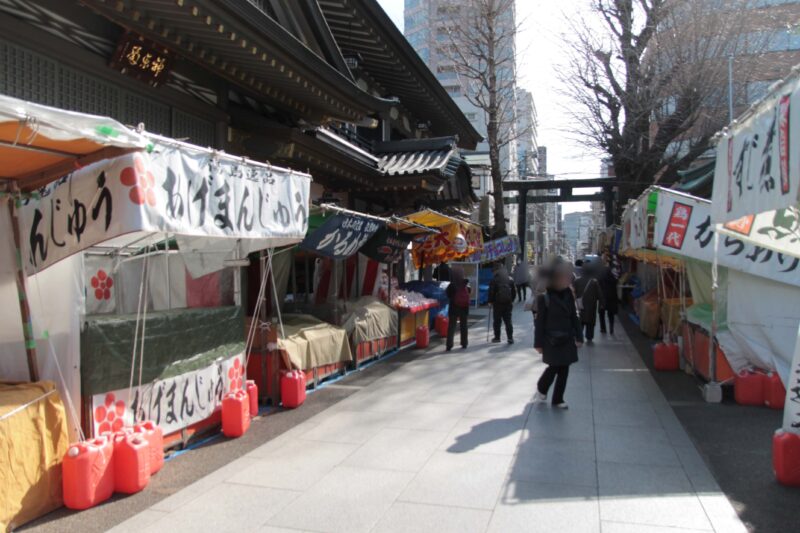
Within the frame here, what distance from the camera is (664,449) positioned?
550 cm

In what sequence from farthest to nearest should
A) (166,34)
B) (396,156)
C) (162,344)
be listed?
(396,156), (166,34), (162,344)

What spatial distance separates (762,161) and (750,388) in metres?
4.02

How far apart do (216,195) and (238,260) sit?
2060mm

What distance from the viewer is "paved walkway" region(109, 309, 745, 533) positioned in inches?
157

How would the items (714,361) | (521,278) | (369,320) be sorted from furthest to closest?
(521,278) < (369,320) < (714,361)

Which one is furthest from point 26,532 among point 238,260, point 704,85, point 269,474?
point 704,85

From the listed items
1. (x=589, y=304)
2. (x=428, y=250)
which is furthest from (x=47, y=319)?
(x=589, y=304)

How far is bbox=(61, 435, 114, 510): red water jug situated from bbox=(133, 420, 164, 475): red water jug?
43 centimetres

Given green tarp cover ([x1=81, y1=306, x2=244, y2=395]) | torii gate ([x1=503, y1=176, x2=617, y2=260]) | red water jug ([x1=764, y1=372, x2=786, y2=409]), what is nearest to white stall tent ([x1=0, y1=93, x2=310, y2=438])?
green tarp cover ([x1=81, y1=306, x2=244, y2=395])

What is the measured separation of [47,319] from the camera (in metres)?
4.56

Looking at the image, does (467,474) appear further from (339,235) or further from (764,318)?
(764,318)

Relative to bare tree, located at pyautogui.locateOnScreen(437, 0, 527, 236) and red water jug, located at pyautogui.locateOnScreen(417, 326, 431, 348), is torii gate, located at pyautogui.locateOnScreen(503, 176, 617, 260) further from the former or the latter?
red water jug, located at pyautogui.locateOnScreen(417, 326, 431, 348)

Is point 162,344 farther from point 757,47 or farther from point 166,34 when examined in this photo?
point 757,47

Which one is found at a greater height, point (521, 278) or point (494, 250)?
point (494, 250)
